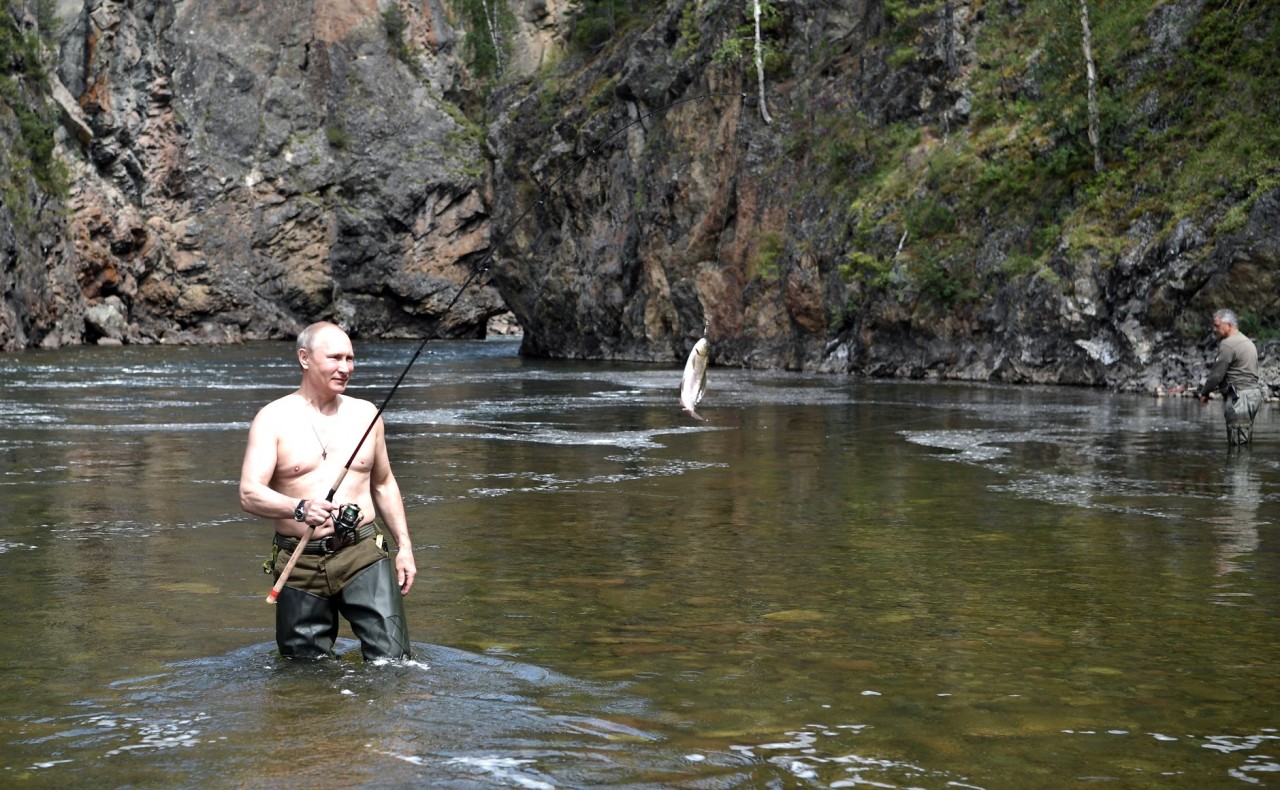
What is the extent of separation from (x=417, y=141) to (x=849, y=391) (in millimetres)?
62133

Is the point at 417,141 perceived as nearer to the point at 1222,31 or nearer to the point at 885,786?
the point at 1222,31

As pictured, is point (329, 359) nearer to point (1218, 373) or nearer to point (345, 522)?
point (345, 522)

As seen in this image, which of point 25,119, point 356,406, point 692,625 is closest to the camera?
point 356,406

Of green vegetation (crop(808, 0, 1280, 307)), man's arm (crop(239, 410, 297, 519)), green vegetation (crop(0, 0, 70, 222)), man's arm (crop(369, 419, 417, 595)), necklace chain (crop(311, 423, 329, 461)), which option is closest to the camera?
man's arm (crop(239, 410, 297, 519))

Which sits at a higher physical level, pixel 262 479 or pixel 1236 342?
pixel 1236 342

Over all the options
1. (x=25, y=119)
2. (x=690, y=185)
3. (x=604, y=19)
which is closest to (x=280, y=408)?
(x=690, y=185)

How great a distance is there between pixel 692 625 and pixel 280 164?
81776 mm

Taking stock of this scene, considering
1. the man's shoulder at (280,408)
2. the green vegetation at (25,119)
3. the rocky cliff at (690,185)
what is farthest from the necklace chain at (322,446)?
the green vegetation at (25,119)

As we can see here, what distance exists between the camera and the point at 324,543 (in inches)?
252

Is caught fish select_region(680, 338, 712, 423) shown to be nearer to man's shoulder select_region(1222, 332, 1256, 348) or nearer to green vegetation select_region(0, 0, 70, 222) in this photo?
man's shoulder select_region(1222, 332, 1256, 348)

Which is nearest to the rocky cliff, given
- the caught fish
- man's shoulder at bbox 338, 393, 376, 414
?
man's shoulder at bbox 338, 393, 376, 414

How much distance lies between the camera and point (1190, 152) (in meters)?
31.1

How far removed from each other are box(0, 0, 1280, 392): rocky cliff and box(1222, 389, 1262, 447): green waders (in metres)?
7.87

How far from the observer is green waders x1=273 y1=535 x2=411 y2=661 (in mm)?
6457
